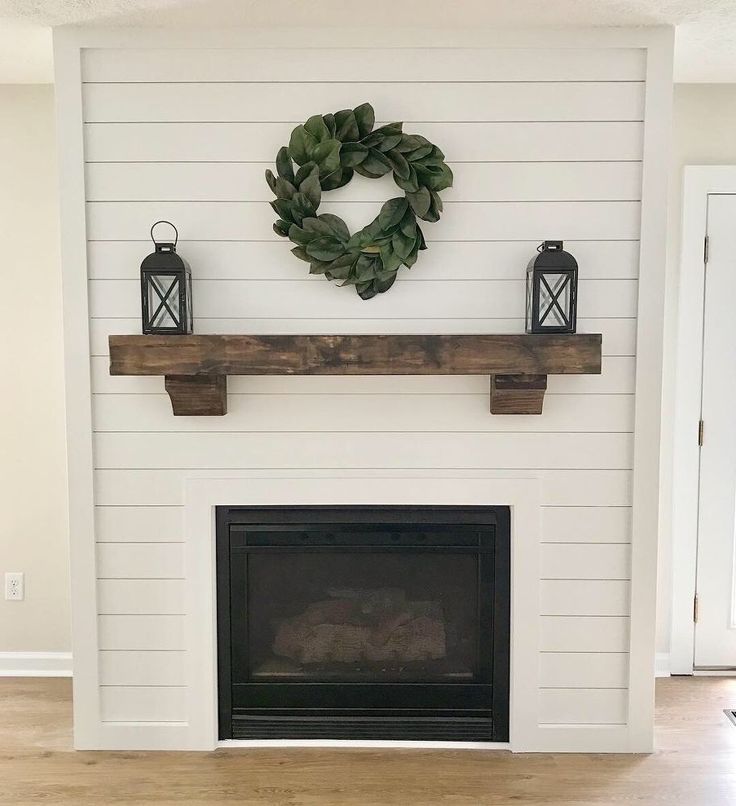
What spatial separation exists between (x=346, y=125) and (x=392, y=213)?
29 centimetres

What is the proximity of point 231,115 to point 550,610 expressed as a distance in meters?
1.86

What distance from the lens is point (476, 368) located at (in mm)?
2227

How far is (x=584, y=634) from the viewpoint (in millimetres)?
2451

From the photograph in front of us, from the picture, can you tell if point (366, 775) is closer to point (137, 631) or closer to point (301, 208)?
point (137, 631)

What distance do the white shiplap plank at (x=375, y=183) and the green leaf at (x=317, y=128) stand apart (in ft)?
0.53

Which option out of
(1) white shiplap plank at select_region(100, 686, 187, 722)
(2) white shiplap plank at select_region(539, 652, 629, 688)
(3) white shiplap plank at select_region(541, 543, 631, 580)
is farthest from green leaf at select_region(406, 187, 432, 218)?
(1) white shiplap plank at select_region(100, 686, 187, 722)

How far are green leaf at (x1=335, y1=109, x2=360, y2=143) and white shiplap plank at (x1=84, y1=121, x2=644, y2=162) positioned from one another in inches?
6.5

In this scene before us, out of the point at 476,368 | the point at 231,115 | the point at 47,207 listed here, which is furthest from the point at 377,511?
the point at 47,207

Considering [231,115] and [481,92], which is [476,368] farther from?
[231,115]

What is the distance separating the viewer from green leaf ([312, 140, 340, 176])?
2.24m

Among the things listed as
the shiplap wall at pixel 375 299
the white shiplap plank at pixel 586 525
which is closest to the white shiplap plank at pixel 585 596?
the shiplap wall at pixel 375 299

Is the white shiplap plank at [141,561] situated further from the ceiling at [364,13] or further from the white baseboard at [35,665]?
the ceiling at [364,13]


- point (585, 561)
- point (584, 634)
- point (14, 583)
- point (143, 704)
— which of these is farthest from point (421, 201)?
point (14, 583)

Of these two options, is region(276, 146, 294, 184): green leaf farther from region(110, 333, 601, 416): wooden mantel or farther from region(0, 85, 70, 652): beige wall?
region(0, 85, 70, 652): beige wall
